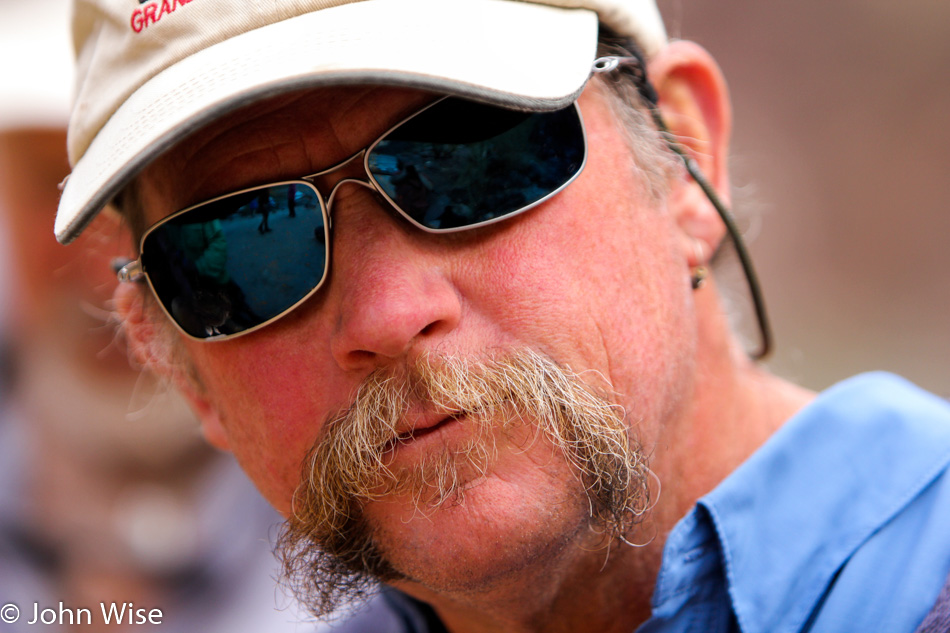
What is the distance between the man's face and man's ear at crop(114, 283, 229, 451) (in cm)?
48

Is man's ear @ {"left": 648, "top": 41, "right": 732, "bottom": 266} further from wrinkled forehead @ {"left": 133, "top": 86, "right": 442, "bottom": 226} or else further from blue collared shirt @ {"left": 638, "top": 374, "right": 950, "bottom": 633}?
wrinkled forehead @ {"left": 133, "top": 86, "right": 442, "bottom": 226}

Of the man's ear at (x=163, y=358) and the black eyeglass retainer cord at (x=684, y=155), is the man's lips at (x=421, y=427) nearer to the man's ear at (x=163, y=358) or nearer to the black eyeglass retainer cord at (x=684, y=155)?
the man's ear at (x=163, y=358)

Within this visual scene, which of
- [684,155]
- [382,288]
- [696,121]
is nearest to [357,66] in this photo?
[382,288]

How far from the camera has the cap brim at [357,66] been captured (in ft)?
3.88

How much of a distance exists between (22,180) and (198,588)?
81.0 inches

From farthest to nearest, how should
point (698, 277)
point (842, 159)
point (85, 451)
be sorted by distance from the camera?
1. point (842, 159)
2. point (85, 451)
3. point (698, 277)

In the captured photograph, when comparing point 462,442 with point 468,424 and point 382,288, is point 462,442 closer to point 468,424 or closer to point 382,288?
point 468,424

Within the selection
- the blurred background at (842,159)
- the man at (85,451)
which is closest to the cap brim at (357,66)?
the man at (85,451)

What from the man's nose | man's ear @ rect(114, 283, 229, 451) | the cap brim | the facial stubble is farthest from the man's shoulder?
man's ear @ rect(114, 283, 229, 451)

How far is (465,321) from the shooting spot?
52.5 inches

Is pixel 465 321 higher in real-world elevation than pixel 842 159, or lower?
higher

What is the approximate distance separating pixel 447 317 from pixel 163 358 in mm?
1007

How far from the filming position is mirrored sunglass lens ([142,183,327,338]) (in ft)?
4.49

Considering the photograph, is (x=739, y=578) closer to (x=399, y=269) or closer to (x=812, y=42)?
(x=399, y=269)
